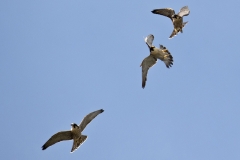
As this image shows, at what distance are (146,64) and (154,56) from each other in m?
0.66

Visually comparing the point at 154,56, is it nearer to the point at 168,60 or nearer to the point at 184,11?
the point at 168,60

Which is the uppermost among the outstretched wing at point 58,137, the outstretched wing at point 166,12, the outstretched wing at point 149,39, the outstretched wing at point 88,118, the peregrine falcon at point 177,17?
the outstretched wing at point 166,12

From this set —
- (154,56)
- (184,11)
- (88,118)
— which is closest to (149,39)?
(154,56)

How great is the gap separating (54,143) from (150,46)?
5.06 m

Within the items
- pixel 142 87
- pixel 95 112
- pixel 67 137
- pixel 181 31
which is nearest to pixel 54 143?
pixel 67 137

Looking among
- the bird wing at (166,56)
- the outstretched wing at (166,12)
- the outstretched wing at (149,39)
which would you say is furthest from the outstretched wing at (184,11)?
the outstretched wing at (149,39)

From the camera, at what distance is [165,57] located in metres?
24.0

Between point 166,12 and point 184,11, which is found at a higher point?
point 166,12

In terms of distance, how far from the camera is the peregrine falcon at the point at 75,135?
73.9ft

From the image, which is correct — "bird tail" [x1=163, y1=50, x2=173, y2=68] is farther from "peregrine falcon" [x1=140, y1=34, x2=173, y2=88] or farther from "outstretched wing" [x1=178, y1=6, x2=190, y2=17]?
"outstretched wing" [x1=178, y1=6, x2=190, y2=17]

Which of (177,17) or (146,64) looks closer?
(146,64)

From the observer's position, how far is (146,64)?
80.5 feet

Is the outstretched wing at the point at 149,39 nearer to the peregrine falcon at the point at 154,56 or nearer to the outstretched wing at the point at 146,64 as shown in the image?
the peregrine falcon at the point at 154,56

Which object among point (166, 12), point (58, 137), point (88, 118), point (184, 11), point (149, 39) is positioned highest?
point (166, 12)
